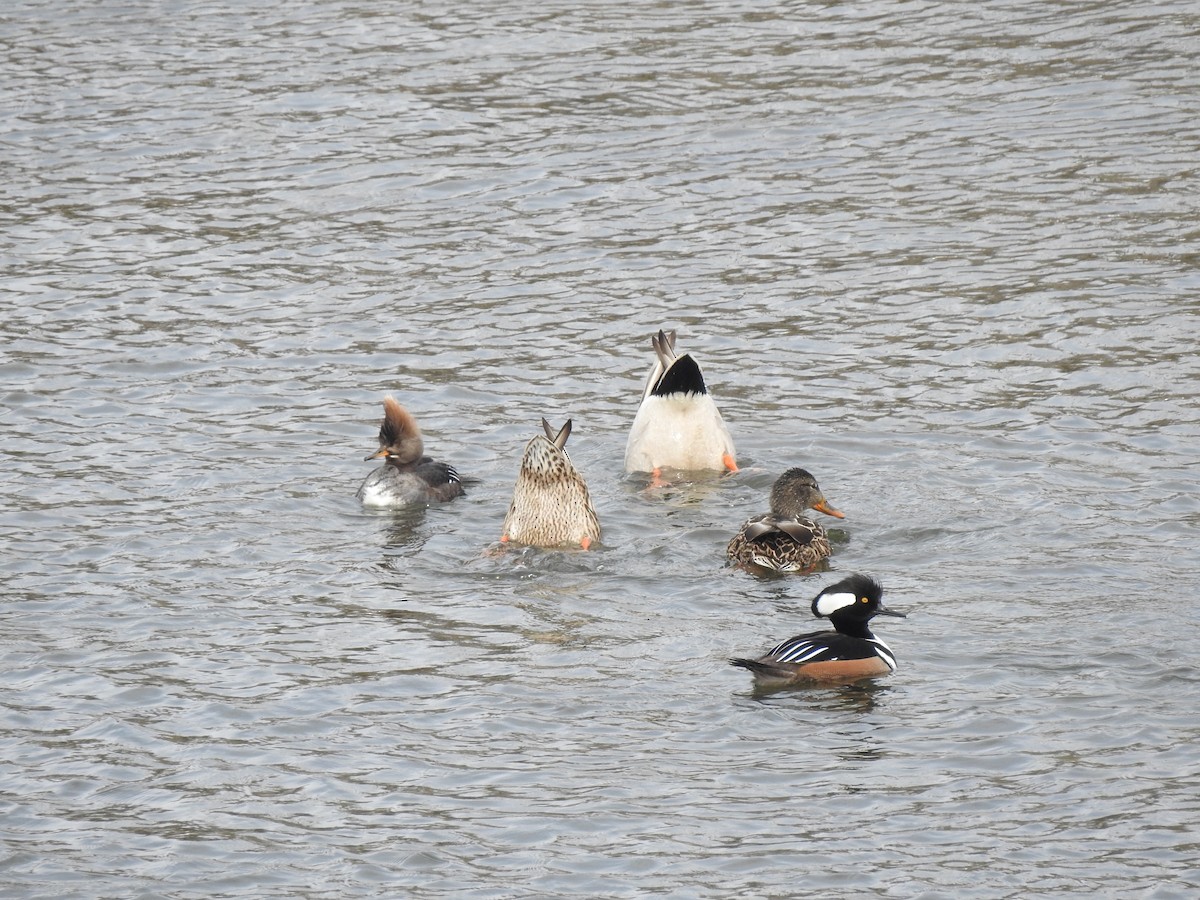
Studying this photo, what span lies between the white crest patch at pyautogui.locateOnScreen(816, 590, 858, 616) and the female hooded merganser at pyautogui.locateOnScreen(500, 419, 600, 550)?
2316mm

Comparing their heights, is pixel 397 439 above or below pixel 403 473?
above

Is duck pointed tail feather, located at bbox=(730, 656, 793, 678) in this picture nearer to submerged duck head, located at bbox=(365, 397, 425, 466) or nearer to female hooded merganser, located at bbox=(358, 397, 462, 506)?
female hooded merganser, located at bbox=(358, 397, 462, 506)

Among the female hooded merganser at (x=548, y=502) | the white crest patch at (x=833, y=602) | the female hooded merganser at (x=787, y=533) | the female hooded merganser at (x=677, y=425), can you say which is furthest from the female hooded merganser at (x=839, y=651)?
the female hooded merganser at (x=677, y=425)

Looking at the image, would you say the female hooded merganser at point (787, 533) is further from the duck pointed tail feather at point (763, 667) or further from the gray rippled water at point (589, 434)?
the duck pointed tail feather at point (763, 667)

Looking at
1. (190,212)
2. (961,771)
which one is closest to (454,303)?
(190,212)

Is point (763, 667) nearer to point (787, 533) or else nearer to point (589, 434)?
point (787, 533)

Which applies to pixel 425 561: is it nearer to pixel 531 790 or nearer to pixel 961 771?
pixel 531 790

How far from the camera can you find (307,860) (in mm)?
7590

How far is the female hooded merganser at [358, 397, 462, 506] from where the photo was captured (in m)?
12.4

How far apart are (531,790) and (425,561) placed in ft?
11.8

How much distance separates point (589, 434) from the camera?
1388 cm

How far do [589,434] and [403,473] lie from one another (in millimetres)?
1880

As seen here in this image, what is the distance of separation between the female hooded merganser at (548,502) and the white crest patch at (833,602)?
2316mm

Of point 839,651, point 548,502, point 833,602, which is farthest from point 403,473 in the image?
point 839,651
